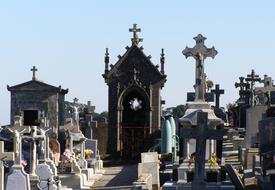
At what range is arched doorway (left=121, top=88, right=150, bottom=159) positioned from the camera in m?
37.8

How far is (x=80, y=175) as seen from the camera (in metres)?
24.2

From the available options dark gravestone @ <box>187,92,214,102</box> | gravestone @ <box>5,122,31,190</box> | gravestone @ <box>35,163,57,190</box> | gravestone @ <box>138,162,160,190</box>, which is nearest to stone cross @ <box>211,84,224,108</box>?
dark gravestone @ <box>187,92,214,102</box>

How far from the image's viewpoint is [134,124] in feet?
127

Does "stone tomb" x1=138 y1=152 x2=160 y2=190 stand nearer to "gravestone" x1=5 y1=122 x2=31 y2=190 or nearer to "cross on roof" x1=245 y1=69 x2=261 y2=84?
"gravestone" x1=5 y1=122 x2=31 y2=190

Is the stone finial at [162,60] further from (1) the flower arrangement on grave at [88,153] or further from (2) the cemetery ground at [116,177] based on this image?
(1) the flower arrangement on grave at [88,153]

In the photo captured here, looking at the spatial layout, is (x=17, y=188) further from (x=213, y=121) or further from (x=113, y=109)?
(x=113, y=109)

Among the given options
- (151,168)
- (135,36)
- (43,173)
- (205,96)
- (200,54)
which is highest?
(135,36)

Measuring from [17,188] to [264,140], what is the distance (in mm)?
7005

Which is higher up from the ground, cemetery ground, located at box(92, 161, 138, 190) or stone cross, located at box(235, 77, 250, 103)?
stone cross, located at box(235, 77, 250, 103)

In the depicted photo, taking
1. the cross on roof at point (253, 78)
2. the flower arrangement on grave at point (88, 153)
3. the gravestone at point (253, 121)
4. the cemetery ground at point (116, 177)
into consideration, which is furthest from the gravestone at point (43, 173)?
the cross on roof at point (253, 78)

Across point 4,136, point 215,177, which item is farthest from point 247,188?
point 4,136

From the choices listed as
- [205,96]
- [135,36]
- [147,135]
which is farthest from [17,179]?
[135,36]

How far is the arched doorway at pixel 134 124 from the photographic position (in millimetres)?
37844

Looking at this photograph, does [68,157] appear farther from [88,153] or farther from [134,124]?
[134,124]
